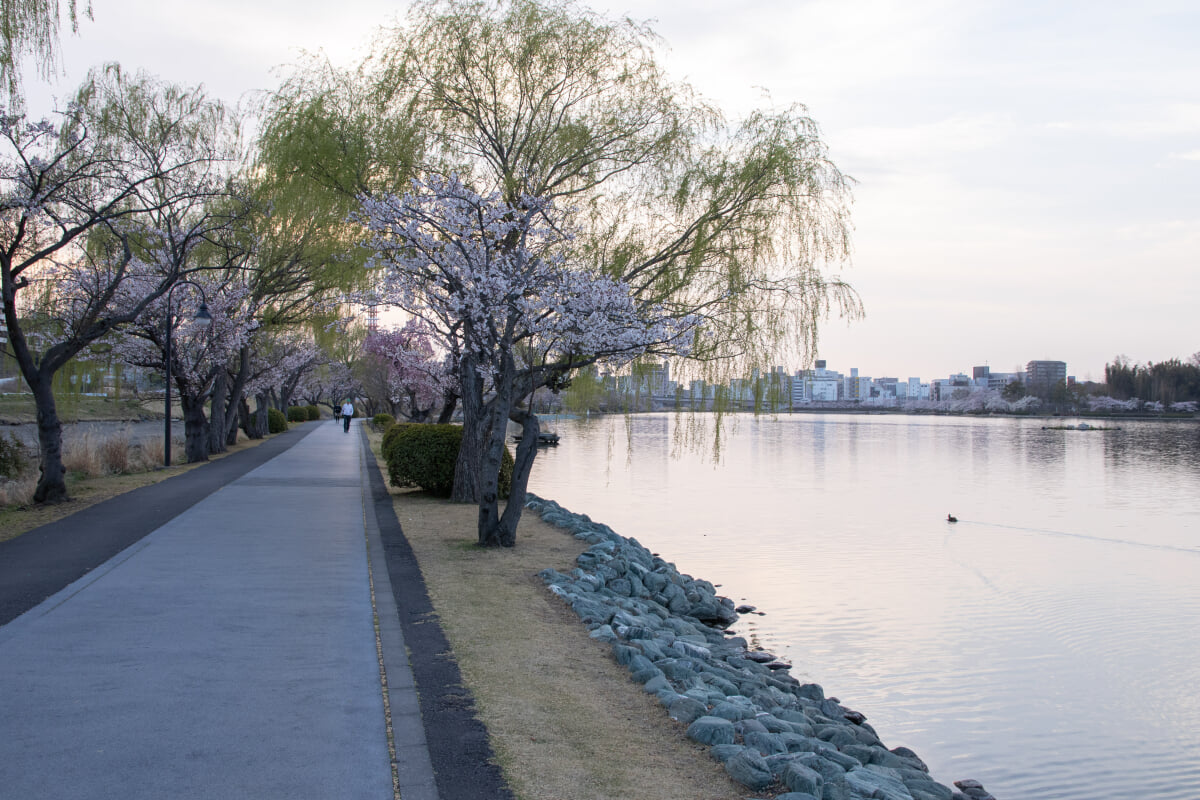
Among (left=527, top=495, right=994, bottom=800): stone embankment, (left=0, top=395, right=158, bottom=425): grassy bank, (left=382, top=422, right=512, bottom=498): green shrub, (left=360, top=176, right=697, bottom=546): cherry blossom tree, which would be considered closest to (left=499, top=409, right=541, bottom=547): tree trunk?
(left=360, top=176, right=697, bottom=546): cherry blossom tree

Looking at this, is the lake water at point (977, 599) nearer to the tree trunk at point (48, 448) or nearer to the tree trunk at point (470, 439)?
the tree trunk at point (470, 439)

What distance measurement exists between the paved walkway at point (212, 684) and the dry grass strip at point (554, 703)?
527mm

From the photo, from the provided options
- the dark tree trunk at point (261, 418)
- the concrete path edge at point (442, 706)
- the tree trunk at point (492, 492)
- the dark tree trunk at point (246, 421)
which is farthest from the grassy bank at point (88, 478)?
the dark tree trunk at point (261, 418)

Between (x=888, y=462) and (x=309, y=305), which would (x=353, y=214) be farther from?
(x=888, y=462)

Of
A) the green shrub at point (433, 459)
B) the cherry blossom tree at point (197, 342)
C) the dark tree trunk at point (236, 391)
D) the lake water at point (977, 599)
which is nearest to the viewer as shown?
the lake water at point (977, 599)

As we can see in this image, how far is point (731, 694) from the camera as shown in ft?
24.3

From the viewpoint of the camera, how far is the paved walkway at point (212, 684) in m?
4.29

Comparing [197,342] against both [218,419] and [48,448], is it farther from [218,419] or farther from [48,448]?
[48,448]

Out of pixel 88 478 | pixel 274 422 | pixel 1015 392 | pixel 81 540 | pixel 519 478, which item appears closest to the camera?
pixel 81 540

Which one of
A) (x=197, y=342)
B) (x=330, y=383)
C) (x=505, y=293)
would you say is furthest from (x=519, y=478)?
(x=330, y=383)

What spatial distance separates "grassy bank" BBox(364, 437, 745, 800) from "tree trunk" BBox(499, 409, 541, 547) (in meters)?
1.75

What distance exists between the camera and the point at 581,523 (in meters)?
16.2

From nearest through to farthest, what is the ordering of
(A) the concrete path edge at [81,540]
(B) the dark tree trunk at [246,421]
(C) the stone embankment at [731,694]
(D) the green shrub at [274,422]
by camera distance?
(C) the stone embankment at [731,694] → (A) the concrete path edge at [81,540] → (B) the dark tree trunk at [246,421] → (D) the green shrub at [274,422]

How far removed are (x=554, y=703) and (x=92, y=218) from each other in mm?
12346
